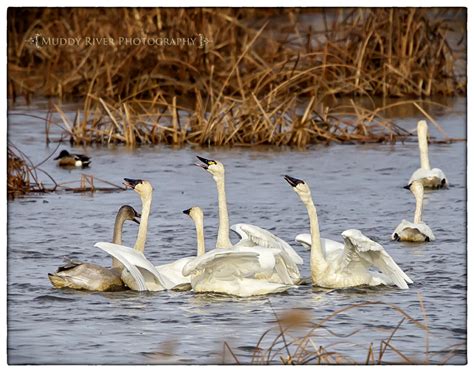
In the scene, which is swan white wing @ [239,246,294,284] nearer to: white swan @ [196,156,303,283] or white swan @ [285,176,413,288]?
white swan @ [196,156,303,283]

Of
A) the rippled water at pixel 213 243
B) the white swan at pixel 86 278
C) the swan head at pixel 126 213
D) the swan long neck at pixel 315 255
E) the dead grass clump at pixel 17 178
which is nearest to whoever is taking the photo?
the rippled water at pixel 213 243

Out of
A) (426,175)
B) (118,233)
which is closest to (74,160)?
(426,175)

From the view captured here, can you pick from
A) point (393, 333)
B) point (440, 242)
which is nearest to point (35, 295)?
point (393, 333)

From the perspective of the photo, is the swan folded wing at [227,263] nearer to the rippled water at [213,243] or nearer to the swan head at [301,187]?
the rippled water at [213,243]

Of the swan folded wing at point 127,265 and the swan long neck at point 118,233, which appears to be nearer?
the swan folded wing at point 127,265

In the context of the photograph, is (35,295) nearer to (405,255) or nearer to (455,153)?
(405,255)

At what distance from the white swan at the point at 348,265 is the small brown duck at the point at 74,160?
542 centimetres

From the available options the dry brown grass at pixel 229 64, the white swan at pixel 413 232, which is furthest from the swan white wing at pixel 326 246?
the dry brown grass at pixel 229 64

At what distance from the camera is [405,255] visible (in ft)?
33.9

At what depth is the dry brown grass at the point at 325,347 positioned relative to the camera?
6.99 metres

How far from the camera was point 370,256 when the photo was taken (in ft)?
29.5

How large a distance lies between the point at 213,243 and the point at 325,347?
350cm
